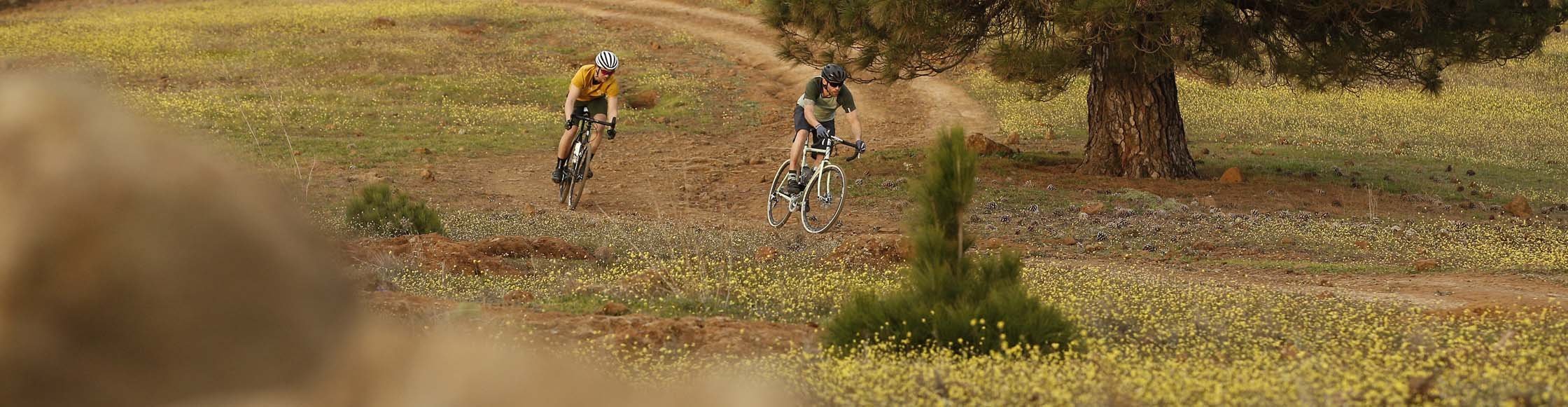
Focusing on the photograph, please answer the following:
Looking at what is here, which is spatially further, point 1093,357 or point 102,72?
point 1093,357

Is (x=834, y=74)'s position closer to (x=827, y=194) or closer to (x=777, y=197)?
(x=827, y=194)

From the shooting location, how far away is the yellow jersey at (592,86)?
12852 mm

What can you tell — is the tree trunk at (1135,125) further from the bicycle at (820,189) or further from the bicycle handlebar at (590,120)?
the bicycle handlebar at (590,120)

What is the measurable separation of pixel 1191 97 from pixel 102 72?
2676 centimetres

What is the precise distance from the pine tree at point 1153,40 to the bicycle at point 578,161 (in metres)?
2.96

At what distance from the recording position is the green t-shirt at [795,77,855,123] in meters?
11.5

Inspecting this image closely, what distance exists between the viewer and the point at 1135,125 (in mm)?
16078

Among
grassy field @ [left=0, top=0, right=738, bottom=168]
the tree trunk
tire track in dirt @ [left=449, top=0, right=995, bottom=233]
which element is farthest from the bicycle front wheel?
grassy field @ [left=0, top=0, right=738, bottom=168]

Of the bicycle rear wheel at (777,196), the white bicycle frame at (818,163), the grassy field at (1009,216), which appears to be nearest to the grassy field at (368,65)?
the grassy field at (1009,216)

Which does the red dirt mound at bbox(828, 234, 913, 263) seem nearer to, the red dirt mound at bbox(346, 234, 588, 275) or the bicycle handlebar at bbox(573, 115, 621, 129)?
the red dirt mound at bbox(346, 234, 588, 275)

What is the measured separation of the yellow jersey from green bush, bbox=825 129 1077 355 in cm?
773

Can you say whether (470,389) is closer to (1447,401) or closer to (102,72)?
(102,72)

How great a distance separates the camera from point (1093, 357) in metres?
4.68

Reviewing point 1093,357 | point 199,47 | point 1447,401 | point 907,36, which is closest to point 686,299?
point 1093,357
